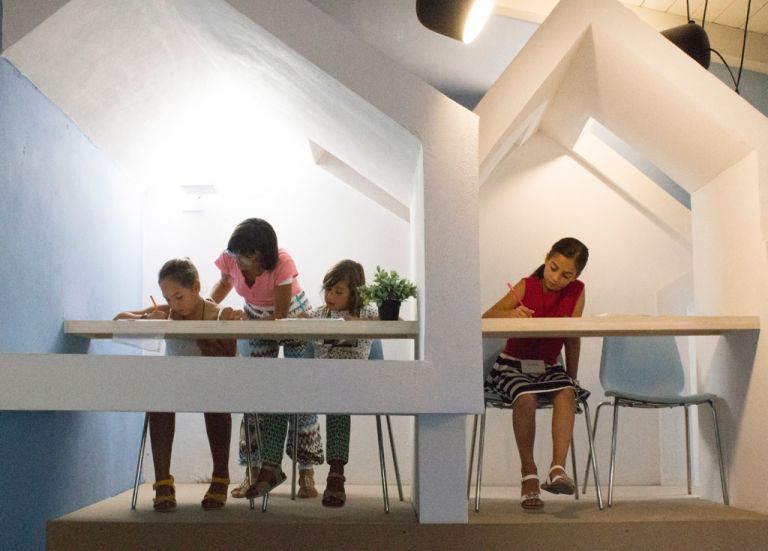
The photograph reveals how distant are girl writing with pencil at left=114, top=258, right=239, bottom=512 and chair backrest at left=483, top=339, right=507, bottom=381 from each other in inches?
49.2

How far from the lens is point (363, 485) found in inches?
203

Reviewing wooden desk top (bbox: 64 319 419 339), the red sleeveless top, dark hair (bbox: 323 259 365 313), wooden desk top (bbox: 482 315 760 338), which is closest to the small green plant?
wooden desk top (bbox: 64 319 419 339)

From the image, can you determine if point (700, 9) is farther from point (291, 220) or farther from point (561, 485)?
point (561, 485)

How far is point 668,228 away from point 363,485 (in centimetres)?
230

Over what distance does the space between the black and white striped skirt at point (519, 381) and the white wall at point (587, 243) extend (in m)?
1.28

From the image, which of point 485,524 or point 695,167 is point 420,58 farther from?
point 485,524

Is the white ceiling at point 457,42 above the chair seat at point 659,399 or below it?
above

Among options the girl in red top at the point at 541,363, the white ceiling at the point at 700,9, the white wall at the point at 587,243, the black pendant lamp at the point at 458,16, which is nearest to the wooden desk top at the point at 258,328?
the girl in red top at the point at 541,363

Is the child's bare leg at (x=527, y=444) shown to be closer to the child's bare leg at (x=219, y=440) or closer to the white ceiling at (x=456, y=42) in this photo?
the child's bare leg at (x=219, y=440)

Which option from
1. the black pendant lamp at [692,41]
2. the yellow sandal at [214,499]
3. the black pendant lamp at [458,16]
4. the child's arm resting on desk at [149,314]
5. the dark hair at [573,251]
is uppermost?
the black pendant lamp at [692,41]

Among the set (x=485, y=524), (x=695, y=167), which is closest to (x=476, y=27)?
(x=695, y=167)

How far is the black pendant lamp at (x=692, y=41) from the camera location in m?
4.95

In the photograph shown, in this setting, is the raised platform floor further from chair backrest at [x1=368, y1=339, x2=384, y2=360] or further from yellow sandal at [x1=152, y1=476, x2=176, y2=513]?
chair backrest at [x1=368, y1=339, x2=384, y2=360]

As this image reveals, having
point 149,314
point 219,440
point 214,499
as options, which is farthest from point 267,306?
point 214,499
